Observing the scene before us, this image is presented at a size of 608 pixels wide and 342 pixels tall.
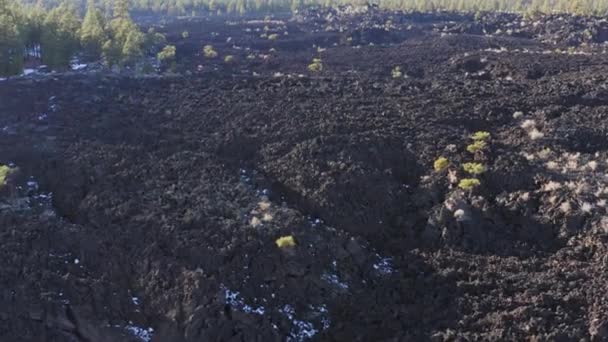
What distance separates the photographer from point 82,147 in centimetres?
3109

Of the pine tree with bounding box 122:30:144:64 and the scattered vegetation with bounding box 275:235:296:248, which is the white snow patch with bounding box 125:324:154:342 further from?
the pine tree with bounding box 122:30:144:64

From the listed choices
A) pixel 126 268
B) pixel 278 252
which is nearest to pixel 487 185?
pixel 278 252

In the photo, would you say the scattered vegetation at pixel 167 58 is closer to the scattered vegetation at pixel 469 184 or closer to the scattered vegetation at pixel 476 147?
the scattered vegetation at pixel 476 147

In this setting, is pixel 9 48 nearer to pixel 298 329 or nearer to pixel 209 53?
pixel 209 53

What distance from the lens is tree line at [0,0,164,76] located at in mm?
45312

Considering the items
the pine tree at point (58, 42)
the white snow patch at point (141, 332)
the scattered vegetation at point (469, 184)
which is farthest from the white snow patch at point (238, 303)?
the pine tree at point (58, 42)

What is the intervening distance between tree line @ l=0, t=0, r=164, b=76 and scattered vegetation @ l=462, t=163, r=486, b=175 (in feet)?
109

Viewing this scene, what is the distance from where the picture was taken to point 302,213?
2566cm

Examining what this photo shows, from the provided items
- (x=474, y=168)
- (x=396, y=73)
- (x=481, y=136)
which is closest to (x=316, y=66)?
(x=396, y=73)

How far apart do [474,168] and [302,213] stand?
816 cm

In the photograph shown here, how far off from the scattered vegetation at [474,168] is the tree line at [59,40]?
33221 millimetres

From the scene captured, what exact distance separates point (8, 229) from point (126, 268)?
220 inches

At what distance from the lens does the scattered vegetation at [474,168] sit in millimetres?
26828

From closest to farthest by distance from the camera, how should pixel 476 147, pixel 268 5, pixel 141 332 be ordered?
pixel 141 332
pixel 476 147
pixel 268 5
